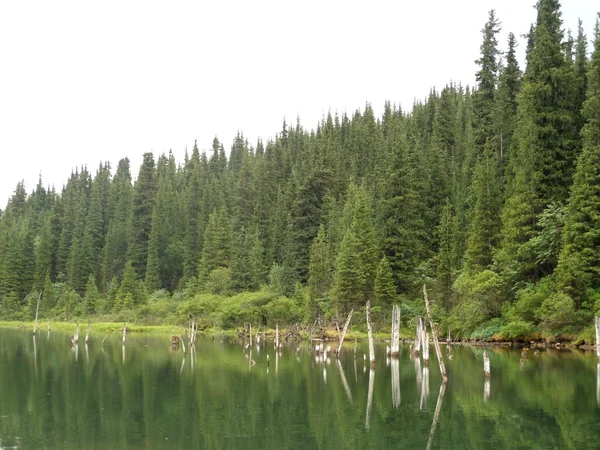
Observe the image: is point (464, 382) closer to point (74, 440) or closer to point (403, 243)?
point (74, 440)

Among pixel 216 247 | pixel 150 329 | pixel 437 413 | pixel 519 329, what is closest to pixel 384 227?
pixel 519 329

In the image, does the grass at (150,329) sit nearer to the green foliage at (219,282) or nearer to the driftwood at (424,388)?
the green foliage at (219,282)

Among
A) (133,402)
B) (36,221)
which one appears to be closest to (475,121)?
(133,402)

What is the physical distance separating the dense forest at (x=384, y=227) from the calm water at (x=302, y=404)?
38.9 feet

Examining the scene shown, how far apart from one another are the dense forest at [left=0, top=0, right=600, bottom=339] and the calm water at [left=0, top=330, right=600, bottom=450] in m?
11.9

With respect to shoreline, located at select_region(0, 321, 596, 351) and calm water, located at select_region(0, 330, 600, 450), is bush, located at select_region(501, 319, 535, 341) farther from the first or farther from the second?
calm water, located at select_region(0, 330, 600, 450)

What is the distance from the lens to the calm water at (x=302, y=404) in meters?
22.8

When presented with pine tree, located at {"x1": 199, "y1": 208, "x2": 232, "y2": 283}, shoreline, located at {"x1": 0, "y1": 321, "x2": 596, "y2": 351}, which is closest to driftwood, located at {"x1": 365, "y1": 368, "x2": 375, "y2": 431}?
shoreline, located at {"x1": 0, "y1": 321, "x2": 596, "y2": 351}

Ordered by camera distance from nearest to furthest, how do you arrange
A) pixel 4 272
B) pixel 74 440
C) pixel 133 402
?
pixel 74 440 < pixel 133 402 < pixel 4 272

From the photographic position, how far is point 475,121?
8281cm

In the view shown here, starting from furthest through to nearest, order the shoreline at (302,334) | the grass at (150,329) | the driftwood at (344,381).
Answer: the grass at (150,329)
the shoreline at (302,334)
the driftwood at (344,381)

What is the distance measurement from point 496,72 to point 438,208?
59.6 feet

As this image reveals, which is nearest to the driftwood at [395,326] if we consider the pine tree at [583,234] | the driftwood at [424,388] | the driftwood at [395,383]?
the driftwood at [395,383]

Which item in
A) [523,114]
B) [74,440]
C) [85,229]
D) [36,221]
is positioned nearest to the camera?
[74,440]
